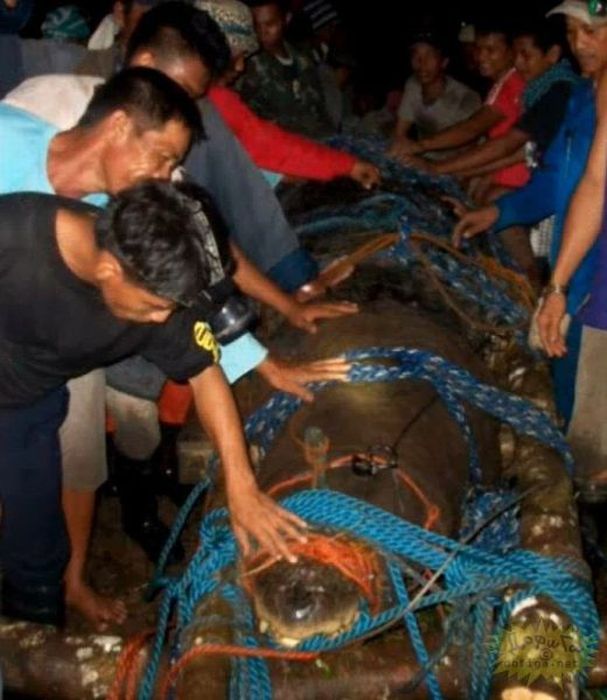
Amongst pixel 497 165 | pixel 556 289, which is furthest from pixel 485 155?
pixel 556 289

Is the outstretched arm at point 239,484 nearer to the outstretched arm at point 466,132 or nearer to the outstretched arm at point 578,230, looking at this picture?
the outstretched arm at point 578,230

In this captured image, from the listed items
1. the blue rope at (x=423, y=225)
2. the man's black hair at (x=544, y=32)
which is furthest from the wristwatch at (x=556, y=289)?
the man's black hair at (x=544, y=32)

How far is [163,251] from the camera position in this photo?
1.89 metres

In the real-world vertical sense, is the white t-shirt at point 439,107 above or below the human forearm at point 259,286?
below

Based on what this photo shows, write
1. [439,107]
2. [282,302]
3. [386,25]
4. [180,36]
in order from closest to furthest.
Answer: [180,36], [282,302], [439,107], [386,25]

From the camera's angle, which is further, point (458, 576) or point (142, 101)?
point (142, 101)

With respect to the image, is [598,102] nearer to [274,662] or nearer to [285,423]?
[285,423]

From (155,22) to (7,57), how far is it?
80 cm

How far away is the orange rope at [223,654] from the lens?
1.81 meters

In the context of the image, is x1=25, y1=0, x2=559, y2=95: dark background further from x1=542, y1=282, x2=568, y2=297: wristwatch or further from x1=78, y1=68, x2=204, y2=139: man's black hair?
x1=78, y1=68, x2=204, y2=139: man's black hair

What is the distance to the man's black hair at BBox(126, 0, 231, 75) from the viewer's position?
292 cm

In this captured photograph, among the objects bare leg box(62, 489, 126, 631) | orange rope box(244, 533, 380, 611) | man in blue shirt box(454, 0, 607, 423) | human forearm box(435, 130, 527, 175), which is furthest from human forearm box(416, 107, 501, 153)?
orange rope box(244, 533, 380, 611)

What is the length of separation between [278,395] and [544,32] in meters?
2.95

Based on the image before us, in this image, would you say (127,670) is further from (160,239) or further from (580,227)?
(580,227)
